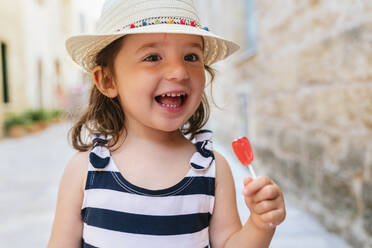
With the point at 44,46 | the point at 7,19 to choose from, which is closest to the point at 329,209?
the point at 7,19

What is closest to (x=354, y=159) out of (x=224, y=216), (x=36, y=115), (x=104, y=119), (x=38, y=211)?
(x=224, y=216)

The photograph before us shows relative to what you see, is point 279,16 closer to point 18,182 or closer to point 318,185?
point 318,185

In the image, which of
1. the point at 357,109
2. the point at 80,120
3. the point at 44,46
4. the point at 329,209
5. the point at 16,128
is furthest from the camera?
the point at 44,46

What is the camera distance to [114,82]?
1.30m

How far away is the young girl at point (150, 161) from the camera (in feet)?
3.78

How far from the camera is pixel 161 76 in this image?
3.75ft

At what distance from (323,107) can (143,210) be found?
1922 millimetres

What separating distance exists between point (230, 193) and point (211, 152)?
0.16m

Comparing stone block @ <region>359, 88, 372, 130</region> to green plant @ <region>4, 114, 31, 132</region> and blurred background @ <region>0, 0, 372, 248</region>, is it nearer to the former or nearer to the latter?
blurred background @ <region>0, 0, 372, 248</region>

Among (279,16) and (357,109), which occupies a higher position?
(279,16)

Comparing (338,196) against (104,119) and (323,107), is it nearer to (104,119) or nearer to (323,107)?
(323,107)

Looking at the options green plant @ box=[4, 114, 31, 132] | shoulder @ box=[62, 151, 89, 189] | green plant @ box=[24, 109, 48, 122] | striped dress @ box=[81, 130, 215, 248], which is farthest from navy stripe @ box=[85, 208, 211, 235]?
green plant @ box=[24, 109, 48, 122]

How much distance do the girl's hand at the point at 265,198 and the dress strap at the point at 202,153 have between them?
25cm

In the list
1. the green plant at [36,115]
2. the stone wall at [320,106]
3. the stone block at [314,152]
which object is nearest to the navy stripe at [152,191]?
the stone wall at [320,106]
